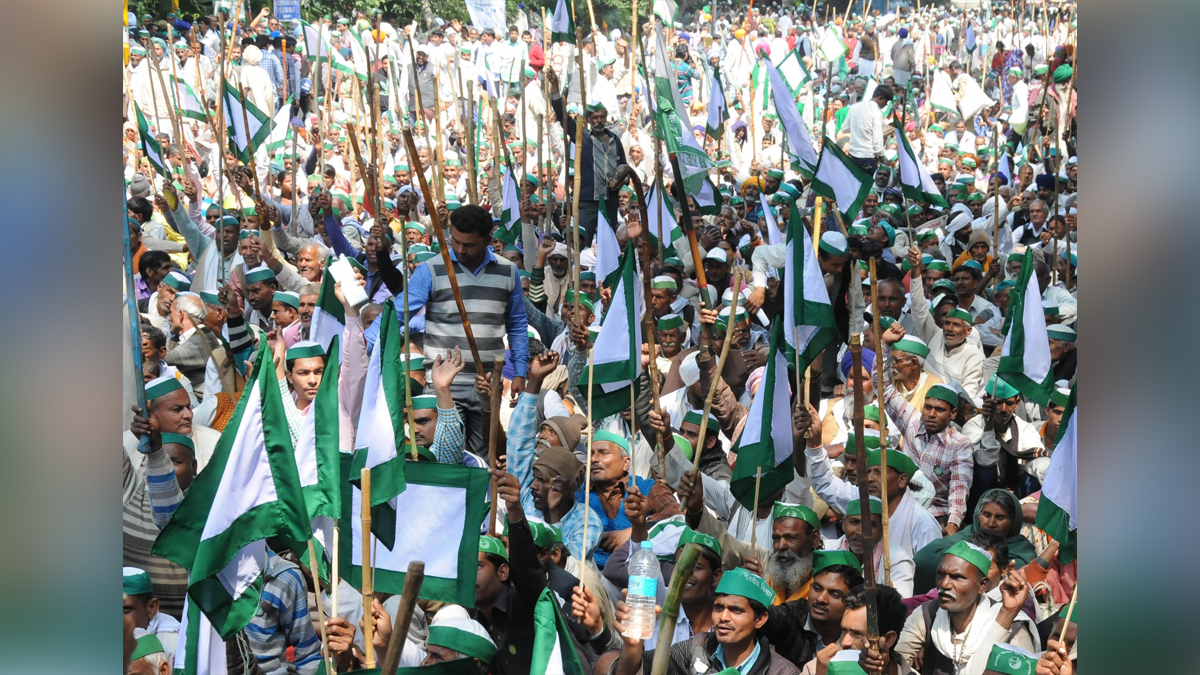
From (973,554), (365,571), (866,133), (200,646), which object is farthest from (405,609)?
(866,133)

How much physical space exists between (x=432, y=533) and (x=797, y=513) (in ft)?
5.25

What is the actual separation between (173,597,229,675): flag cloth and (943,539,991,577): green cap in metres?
2.60

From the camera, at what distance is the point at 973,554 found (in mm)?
4949

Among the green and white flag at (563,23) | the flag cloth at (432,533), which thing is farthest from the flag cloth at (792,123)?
the flag cloth at (432,533)

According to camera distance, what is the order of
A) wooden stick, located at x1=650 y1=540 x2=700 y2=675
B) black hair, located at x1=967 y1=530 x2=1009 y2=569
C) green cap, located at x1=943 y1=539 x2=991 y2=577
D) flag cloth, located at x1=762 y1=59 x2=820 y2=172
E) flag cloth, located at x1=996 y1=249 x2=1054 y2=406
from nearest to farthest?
wooden stick, located at x1=650 y1=540 x2=700 y2=675, green cap, located at x1=943 y1=539 x2=991 y2=577, black hair, located at x1=967 y1=530 x2=1009 y2=569, flag cloth, located at x1=996 y1=249 x2=1054 y2=406, flag cloth, located at x1=762 y1=59 x2=820 y2=172

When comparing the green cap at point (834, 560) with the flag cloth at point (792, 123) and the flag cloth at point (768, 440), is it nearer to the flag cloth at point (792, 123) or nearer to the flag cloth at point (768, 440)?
Answer: the flag cloth at point (768, 440)

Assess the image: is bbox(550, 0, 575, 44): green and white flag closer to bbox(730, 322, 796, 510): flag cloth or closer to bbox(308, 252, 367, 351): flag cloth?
bbox(308, 252, 367, 351): flag cloth

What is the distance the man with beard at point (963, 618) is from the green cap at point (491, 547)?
144cm

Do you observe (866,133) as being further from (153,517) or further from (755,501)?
(153,517)

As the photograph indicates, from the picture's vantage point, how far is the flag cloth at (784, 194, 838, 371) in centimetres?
638

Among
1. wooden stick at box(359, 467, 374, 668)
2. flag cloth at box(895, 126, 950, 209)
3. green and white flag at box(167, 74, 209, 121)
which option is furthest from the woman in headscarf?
green and white flag at box(167, 74, 209, 121)

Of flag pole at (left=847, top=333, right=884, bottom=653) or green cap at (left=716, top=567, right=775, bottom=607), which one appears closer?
flag pole at (left=847, top=333, right=884, bottom=653)

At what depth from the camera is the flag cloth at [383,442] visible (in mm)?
4492

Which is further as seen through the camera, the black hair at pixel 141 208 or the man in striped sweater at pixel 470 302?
the black hair at pixel 141 208
